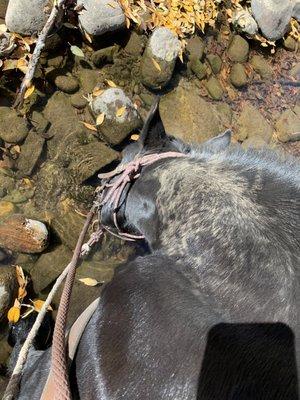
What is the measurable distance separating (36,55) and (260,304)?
3.35 m

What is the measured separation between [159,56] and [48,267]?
256cm

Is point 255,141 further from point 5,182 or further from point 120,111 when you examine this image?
point 5,182

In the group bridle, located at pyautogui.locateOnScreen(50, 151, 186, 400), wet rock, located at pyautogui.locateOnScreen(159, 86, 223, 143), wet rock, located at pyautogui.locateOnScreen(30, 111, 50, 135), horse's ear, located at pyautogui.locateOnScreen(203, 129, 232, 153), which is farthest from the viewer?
wet rock, located at pyautogui.locateOnScreen(159, 86, 223, 143)

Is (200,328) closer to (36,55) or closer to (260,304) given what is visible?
(260,304)

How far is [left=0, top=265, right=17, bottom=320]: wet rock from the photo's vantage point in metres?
3.92

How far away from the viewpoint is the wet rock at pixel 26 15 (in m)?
4.50

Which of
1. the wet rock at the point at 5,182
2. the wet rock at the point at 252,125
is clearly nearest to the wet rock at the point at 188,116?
the wet rock at the point at 252,125

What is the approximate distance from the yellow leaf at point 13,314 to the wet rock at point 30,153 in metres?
1.27

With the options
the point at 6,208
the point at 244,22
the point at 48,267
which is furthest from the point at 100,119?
the point at 244,22

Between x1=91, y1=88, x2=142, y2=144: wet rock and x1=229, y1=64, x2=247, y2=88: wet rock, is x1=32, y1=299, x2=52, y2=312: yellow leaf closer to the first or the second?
x1=91, y1=88, x2=142, y2=144: wet rock

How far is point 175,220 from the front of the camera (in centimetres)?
254

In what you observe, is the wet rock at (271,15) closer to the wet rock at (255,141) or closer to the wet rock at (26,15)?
the wet rock at (255,141)

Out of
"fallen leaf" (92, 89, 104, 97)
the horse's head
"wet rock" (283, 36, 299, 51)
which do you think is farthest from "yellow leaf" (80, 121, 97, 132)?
"wet rock" (283, 36, 299, 51)

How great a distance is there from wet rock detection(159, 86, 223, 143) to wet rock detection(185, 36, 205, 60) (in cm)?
39
